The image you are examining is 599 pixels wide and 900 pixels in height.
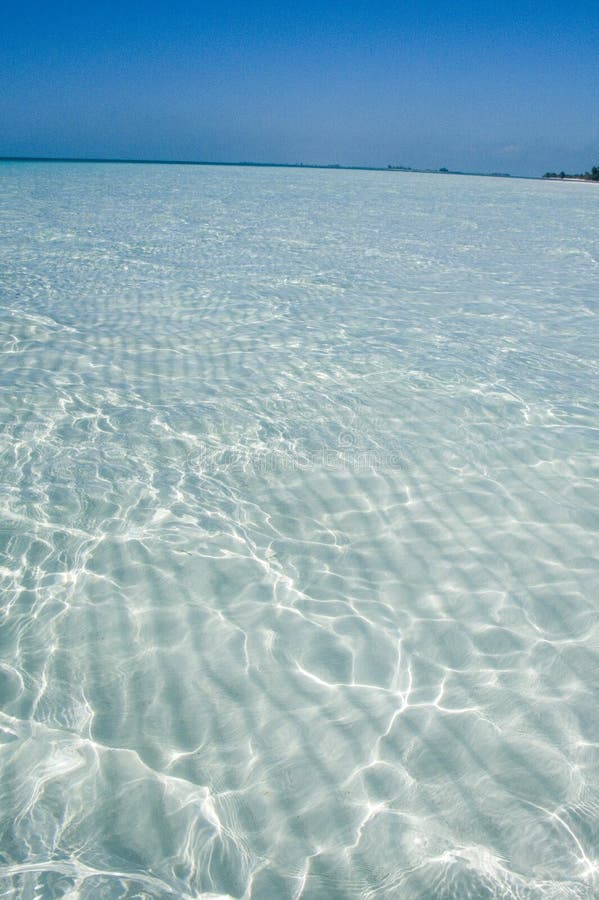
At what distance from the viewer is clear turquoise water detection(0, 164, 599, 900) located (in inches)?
91.6

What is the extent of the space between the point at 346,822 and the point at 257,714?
0.65 meters

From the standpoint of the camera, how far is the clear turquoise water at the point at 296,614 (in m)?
2.33

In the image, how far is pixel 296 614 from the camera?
3.48 meters

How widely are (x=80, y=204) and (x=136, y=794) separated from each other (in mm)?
25073

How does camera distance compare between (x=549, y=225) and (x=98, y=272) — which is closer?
(x=98, y=272)

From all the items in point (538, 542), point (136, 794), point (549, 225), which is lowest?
point (136, 794)

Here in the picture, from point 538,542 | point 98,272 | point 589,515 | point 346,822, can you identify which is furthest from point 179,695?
point 98,272

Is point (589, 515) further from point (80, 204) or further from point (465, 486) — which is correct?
point (80, 204)

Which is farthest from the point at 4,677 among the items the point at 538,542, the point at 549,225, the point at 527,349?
the point at 549,225

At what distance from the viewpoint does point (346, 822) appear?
7.88 ft

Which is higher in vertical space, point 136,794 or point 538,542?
point 538,542

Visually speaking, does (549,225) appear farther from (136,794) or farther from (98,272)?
(136,794)

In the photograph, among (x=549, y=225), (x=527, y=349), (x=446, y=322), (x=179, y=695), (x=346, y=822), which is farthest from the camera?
(x=549, y=225)

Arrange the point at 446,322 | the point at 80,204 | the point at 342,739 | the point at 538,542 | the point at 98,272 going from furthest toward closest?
1. the point at 80,204
2. the point at 98,272
3. the point at 446,322
4. the point at 538,542
5. the point at 342,739
